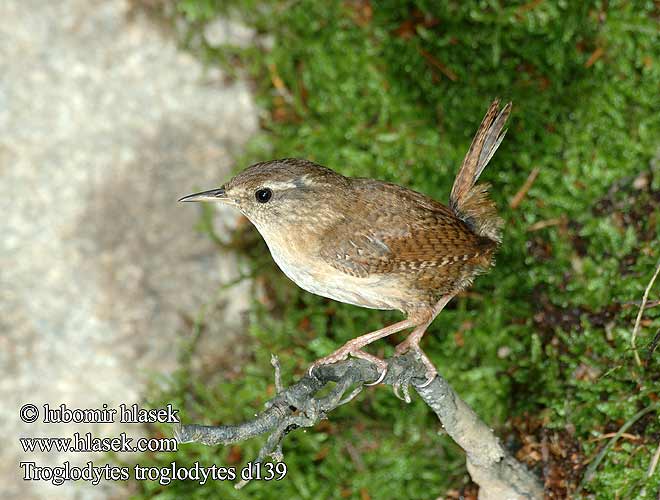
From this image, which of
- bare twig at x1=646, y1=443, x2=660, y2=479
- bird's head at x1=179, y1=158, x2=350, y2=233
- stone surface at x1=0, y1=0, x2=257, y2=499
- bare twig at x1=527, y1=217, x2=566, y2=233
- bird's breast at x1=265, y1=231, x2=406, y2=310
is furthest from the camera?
stone surface at x1=0, y1=0, x2=257, y2=499

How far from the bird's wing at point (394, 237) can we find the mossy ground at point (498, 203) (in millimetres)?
943

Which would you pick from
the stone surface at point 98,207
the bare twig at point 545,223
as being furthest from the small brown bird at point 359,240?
the stone surface at point 98,207

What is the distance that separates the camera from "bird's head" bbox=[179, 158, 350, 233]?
3.32 meters

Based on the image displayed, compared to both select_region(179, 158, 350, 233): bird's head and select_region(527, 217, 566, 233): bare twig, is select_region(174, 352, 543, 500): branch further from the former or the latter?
select_region(527, 217, 566, 233): bare twig

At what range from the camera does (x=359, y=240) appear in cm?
327

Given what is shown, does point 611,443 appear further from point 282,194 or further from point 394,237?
point 282,194

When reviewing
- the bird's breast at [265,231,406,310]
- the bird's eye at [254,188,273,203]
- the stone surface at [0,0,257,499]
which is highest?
the bird's eye at [254,188,273,203]

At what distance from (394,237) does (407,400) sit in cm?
66

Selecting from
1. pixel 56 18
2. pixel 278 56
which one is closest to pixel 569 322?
pixel 278 56

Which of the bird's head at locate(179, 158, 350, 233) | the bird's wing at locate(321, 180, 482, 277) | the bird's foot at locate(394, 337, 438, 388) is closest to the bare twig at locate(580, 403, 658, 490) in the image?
the bird's foot at locate(394, 337, 438, 388)

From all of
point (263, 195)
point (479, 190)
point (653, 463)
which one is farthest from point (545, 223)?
point (263, 195)

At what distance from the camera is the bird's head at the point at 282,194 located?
10.9 ft

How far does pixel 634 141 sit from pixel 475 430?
1.96 metres

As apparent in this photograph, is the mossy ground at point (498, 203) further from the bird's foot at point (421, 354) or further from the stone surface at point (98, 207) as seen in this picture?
the bird's foot at point (421, 354)
